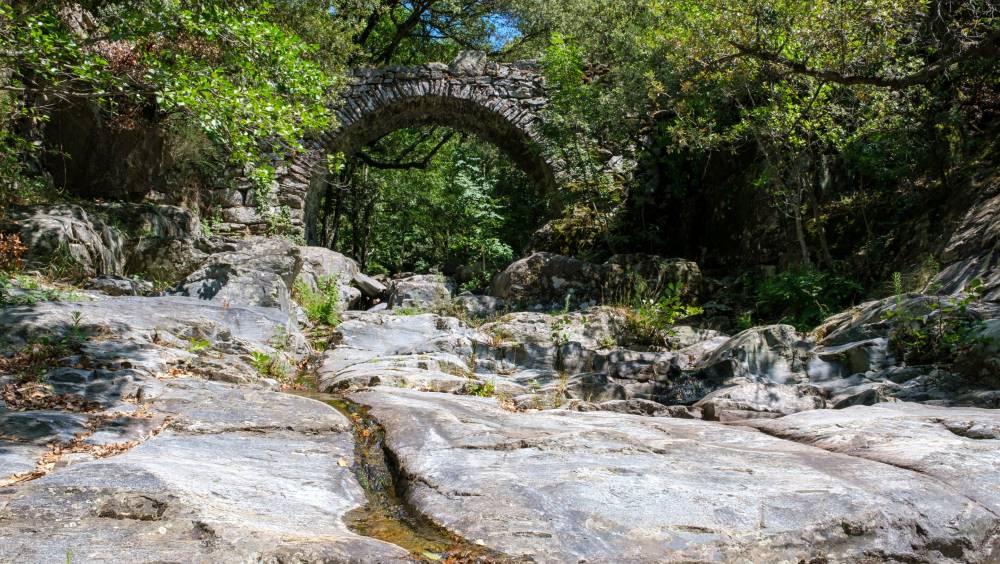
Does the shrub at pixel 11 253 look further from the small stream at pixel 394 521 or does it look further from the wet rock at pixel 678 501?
the wet rock at pixel 678 501

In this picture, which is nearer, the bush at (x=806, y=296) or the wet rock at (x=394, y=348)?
the wet rock at (x=394, y=348)

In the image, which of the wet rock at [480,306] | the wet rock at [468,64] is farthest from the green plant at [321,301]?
the wet rock at [468,64]

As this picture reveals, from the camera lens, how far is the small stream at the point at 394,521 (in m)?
1.94

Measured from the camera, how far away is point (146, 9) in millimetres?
6738

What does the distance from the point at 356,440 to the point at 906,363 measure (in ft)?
12.6

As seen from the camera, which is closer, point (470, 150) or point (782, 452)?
point (782, 452)

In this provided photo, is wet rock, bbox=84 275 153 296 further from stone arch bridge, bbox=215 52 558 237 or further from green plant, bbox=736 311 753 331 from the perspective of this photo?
green plant, bbox=736 311 753 331

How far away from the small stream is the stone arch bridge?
951cm

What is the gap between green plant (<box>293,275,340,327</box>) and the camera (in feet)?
24.7

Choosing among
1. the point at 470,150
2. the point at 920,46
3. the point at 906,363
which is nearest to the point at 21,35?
the point at 906,363

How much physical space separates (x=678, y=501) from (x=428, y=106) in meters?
11.3

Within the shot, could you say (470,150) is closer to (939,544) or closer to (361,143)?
(361,143)

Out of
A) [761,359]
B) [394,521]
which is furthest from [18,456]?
[761,359]

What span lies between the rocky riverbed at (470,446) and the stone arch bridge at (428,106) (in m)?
6.60
